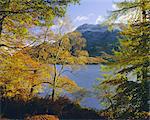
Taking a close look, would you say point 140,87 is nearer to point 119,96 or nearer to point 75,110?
point 119,96

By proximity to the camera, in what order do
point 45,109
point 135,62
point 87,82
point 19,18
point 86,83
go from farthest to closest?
point 87,82 < point 86,83 < point 45,109 < point 135,62 < point 19,18

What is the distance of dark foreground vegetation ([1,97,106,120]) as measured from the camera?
23848 millimetres

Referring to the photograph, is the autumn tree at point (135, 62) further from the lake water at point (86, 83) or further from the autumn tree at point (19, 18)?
the lake water at point (86, 83)

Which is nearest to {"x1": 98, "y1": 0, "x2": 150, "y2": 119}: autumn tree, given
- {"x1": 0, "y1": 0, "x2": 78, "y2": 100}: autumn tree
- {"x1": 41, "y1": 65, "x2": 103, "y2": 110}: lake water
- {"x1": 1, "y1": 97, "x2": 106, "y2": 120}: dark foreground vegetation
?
{"x1": 0, "y1": 0, "x2": 78, "y2": 100}: autumn tree

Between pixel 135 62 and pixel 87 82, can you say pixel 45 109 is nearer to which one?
pixel 135 62

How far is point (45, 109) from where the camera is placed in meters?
24.5

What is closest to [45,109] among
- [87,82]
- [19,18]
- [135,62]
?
[135,62]

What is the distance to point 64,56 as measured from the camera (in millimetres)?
25500

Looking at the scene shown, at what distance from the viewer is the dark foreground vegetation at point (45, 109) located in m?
23.8

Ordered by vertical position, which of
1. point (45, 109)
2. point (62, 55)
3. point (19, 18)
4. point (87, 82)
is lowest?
point (45, 109)

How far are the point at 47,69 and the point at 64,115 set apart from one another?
403cm

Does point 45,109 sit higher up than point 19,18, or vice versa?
point 19,18

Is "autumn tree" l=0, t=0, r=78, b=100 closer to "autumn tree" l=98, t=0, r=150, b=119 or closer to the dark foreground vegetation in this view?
"autumn tree" l=98, t=0, r=150, b=119

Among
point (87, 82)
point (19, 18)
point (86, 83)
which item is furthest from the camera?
point (87, 82)
